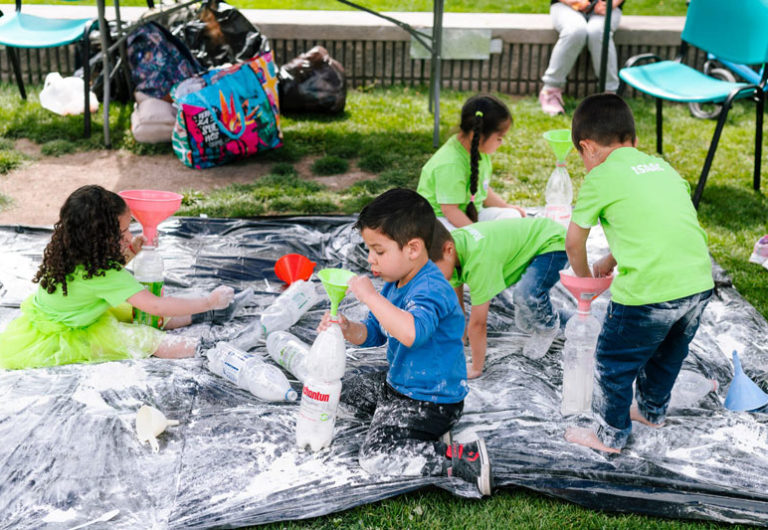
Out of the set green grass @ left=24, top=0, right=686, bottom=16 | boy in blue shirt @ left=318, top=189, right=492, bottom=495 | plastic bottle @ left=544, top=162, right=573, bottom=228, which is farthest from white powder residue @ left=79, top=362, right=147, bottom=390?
green grass @ left=24, top=0, right=686, bottom=16

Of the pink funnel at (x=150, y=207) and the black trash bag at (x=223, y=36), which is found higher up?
the black trash bag at (x=223, y=36)

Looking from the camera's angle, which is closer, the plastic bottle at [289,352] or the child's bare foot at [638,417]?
the child's bare foot at [638,417]

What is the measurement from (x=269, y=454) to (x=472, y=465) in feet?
2.22

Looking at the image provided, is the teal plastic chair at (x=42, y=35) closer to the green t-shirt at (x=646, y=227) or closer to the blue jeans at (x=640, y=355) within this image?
the green t-shirt at (x=646, y=227)

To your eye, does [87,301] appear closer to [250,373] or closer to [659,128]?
[250,373]

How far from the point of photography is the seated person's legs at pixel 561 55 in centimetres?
712

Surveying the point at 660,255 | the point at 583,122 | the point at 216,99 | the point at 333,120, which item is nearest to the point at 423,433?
the point at 660,255

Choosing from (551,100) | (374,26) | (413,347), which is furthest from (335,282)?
(374,26)

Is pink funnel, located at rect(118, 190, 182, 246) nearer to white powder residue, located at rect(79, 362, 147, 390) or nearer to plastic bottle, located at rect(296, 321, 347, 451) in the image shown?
white powder residue, located at rect(79, 362, 147, 390)

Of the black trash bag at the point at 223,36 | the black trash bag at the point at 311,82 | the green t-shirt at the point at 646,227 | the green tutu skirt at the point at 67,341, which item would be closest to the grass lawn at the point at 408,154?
the black trash bag at the point at 311,82

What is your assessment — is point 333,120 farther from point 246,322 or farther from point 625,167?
point 625,167

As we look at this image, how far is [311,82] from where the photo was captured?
263 inches

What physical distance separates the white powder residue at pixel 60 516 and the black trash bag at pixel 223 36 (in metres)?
4.48

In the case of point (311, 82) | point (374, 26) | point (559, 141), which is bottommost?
point (311, 82)
